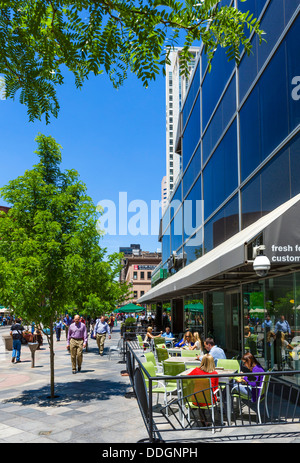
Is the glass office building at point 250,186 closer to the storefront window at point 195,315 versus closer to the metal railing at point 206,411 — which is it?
the storefront window at point 195,315

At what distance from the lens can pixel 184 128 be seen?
1057 inches

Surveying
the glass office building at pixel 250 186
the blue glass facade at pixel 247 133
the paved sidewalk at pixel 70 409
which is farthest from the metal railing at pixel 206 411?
the blue glass facade at pixel 247 133

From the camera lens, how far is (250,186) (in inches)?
486

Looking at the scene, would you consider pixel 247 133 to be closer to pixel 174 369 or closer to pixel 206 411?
pixel 174 369

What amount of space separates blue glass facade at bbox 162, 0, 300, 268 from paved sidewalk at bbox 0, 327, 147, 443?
18.3ft

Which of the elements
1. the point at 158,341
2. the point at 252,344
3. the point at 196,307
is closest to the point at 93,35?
the point at 252,344

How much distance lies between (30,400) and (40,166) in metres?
5.53

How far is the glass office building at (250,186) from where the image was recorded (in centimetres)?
904

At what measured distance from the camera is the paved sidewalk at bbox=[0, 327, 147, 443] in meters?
6.73

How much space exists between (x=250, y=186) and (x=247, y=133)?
1.65m

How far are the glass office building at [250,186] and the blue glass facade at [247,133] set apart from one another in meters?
0.03

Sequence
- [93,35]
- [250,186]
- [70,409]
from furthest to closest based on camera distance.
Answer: [250,186]
[70,409]
[93,35]

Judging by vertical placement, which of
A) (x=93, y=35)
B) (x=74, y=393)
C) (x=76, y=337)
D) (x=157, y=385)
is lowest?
(x=74, y=393)
